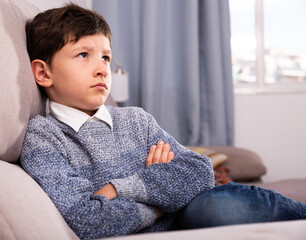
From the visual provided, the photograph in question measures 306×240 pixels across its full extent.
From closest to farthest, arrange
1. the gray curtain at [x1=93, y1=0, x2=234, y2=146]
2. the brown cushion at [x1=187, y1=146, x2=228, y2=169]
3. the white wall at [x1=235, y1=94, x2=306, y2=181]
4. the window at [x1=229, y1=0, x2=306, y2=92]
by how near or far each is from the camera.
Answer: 1. the brown cushion at [x1=187, y1=146, x2=228, y2=169]
2. the gray curtain at [x1=93, y1=0, x2=234, y2=146]
3. the white wall at [x1=235, y1=94, x2=306, y2=181]
4. the window at [x1=229, y1=0, x2=306, y2=92]

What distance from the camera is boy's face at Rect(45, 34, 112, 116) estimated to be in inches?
40.4

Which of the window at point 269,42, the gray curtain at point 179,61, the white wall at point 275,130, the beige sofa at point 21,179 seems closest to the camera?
the beige sofa at point 21,179

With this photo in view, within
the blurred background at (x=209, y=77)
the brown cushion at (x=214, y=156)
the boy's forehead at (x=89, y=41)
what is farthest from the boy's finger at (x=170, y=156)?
the blurred background at (x=209, y=77)

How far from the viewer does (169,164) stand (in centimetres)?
94

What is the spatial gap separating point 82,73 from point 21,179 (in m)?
0.39

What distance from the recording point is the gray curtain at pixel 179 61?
2.81 m

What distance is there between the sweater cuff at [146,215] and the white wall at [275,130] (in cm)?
221

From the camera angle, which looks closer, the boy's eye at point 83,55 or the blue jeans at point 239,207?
the blue jeans at point 239,207

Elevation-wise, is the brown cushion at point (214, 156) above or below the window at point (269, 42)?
below

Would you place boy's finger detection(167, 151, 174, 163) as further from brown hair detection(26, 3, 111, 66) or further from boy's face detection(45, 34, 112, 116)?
brown hair detection(26, 3, 111, 66)

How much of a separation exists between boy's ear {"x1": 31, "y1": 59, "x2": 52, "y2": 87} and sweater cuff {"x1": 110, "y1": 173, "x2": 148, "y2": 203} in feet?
1.24

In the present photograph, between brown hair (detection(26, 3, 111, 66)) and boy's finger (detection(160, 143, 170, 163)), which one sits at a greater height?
brown hair (detection(26, 3, 111, 66))

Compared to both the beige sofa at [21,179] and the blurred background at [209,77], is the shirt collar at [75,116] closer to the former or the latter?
the beige sofa at [21,179]

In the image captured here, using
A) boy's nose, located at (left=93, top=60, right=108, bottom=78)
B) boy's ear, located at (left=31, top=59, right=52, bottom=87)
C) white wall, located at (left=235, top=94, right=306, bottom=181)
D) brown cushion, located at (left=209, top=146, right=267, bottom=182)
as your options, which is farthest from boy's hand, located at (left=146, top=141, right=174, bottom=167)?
white wall, located at (left=235, top=94, right=306, bottom=181)
